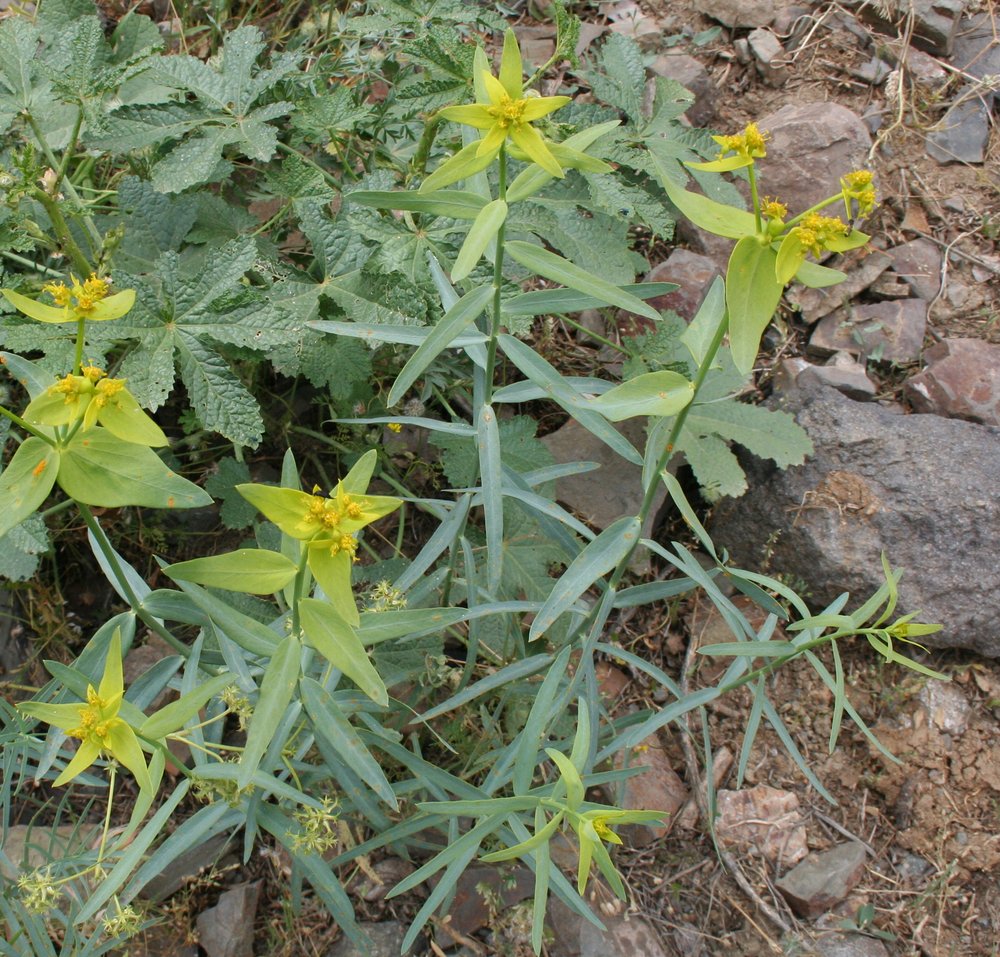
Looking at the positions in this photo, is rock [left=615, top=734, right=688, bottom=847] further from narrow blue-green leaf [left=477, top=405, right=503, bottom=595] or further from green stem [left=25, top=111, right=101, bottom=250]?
green stem [left=25, top=111, right=101, bottom=250]

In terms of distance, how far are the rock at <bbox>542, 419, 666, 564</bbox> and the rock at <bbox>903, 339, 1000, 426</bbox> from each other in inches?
34.8

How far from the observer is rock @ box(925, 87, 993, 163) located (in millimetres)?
3293

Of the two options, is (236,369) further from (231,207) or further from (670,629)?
(670,629)

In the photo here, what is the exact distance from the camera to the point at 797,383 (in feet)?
9.23

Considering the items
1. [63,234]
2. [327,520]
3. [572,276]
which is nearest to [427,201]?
[572,276]

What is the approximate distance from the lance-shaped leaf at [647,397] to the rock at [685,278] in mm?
1498

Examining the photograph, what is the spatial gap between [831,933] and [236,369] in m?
2.07

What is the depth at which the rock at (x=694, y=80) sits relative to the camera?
10.6 ft

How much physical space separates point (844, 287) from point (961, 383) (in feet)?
1.62

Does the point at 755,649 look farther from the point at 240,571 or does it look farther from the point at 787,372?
the point at 787,372

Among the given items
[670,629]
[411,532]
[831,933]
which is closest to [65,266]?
[411,532]

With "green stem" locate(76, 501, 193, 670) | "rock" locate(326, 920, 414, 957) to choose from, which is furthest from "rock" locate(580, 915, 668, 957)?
"green stem" locate(76, 501, 193, 670)

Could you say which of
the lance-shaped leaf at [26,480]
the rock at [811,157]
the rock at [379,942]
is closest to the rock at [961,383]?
the rock at [811,157]

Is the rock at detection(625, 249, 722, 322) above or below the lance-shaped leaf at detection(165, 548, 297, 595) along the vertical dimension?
below
